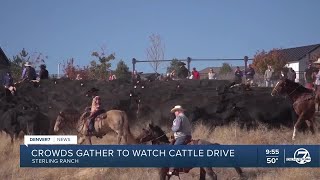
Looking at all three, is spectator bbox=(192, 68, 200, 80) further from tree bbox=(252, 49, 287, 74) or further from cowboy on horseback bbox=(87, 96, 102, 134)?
tree bbox=(252, 49, 287, 74)

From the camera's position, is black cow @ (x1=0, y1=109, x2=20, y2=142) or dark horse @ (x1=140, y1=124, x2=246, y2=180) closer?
dark horse @ (x1=140, y1=124, x2=246, y2=180)

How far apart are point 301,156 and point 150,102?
402 inches

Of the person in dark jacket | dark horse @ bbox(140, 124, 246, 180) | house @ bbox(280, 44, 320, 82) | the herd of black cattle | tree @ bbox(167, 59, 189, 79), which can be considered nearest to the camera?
dark horse @ bbox(140, 124, 246, 180)

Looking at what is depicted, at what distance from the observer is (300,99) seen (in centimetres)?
1898

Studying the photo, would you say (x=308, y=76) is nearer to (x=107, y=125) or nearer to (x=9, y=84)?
(x=107, y=125)

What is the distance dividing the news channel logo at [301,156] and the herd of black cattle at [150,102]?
25.4ft

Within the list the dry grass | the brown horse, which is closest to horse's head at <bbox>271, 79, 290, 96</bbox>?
the dry grass

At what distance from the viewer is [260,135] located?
18375 mm

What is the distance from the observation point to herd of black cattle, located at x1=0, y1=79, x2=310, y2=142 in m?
20.8

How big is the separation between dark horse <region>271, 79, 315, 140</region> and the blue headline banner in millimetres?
6346

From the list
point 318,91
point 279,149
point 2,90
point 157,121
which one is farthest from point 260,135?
point 2,90

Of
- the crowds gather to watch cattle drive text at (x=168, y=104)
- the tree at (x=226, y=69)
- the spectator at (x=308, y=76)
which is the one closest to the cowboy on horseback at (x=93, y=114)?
the crowds gather to watch cattle drive text at (x=168, y=104)

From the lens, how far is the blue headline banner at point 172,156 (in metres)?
12.3

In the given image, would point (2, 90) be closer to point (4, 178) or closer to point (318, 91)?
point (4, 178)
